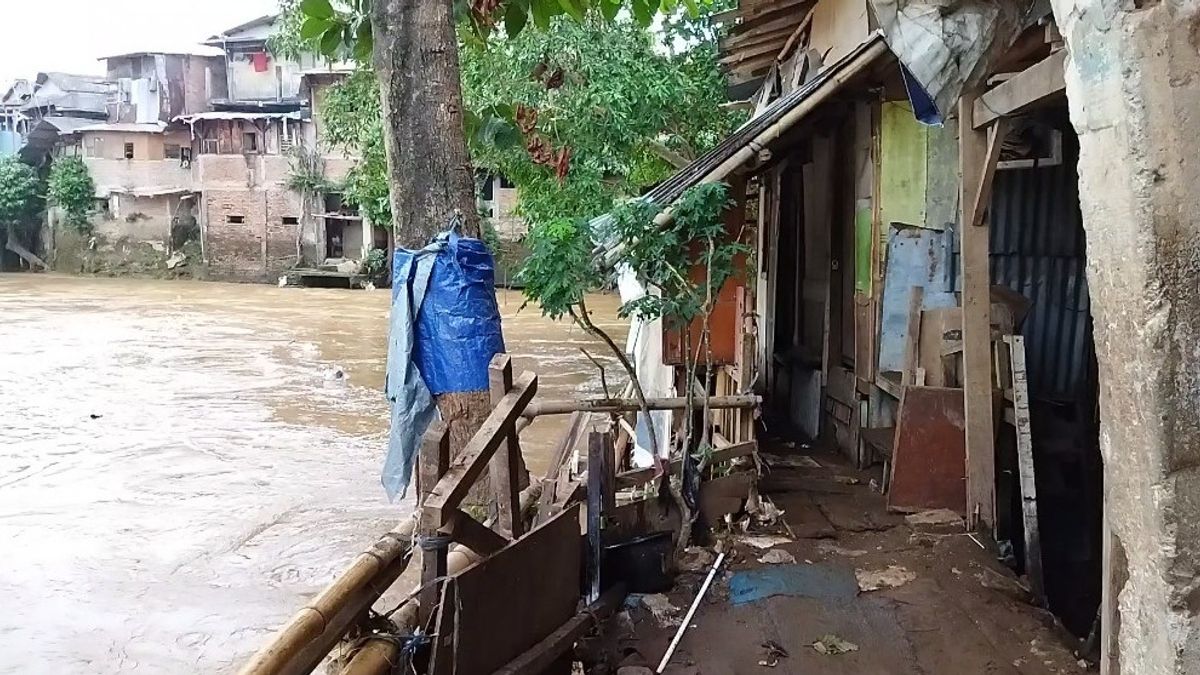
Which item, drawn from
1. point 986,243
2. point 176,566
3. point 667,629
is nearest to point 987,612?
point 667,629

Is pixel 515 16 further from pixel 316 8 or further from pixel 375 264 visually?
pixel 375 264

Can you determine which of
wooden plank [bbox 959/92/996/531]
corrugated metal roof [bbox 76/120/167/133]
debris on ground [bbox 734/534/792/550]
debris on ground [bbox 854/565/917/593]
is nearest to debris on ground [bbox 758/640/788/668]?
debris on ground [bbox 854/565/917/593]

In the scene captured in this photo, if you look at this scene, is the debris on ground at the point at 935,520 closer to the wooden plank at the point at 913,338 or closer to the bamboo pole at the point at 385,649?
the wooden plank at the point at 913,338

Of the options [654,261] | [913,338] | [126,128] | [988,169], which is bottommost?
[913,338]

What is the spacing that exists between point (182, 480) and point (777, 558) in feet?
28.0

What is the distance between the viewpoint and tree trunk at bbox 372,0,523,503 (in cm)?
430

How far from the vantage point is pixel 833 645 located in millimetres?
4199

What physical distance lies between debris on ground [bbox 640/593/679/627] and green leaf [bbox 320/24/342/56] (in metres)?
2.87

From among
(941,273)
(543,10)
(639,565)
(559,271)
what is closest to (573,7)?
(543,10)

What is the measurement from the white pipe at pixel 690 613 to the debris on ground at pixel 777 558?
224 millimetres

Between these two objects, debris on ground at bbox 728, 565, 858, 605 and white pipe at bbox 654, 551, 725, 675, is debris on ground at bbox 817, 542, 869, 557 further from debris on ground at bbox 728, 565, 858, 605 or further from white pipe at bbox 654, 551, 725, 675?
white pipe at bbox 654, 551, 725, 675

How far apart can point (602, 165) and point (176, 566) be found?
26.7ft

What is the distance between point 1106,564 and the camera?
2512 mm

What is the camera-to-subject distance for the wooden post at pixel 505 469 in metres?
3.56
